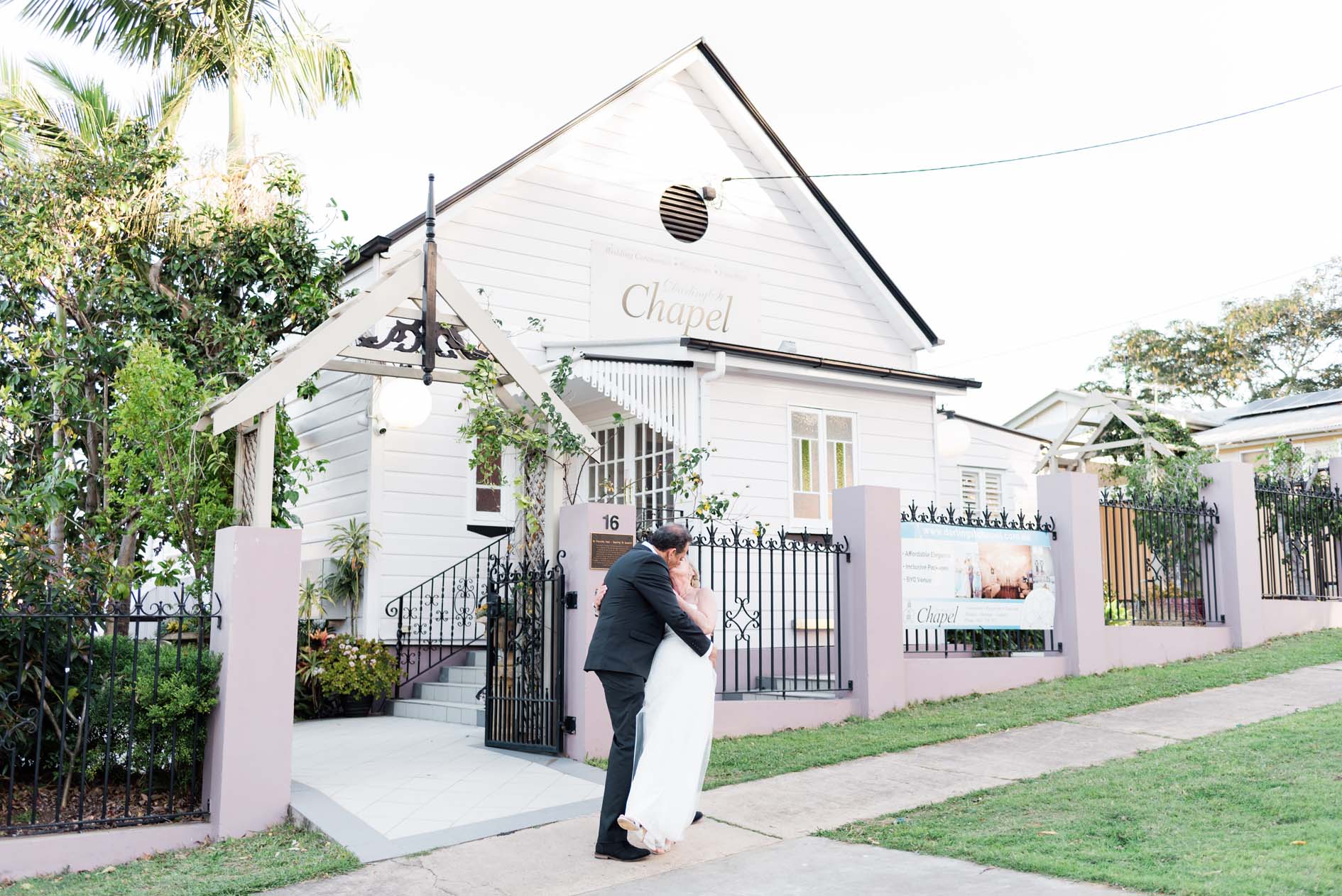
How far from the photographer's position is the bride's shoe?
563 cm

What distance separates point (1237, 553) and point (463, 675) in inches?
333

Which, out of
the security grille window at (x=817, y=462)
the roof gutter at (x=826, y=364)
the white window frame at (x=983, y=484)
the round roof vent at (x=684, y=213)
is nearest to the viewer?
the roof gutter at (x=826, y=364)

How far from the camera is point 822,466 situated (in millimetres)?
13391

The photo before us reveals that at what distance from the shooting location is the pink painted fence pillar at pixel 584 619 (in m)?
8.17

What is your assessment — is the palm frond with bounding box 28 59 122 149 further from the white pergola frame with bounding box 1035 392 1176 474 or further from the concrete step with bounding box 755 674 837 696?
the white pergola frame with bounding box 1035 392 1176 474

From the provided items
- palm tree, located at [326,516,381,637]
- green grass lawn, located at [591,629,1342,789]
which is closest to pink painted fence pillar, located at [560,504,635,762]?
green grass lawn, located at [591,629,1342,789]

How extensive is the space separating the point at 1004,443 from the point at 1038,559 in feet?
27.1

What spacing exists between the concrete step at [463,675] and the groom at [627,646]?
18.3 feet

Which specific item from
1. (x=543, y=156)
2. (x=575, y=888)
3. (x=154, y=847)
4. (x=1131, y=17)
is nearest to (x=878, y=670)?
(x=575, y=888)

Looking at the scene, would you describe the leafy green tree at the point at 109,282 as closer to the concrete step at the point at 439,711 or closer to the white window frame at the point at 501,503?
the white window frame at the point at 501,503

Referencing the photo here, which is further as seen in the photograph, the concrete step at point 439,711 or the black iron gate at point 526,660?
Answer: the concrete step at point 439,711

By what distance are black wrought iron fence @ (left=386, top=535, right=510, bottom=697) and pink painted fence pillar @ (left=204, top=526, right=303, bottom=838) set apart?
4.98m

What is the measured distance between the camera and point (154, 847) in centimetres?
644

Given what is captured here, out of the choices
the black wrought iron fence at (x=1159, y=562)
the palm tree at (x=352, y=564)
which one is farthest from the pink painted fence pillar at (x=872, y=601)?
the palm tree at (x=352, y=564)
